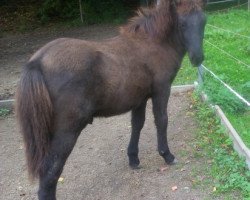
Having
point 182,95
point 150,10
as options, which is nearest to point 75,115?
point 150,10

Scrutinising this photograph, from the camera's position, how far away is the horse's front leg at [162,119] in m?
4.48

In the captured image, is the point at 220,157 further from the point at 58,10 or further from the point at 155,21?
the point at 58,10

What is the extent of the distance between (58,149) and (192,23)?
1873 millimetres

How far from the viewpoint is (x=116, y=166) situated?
16.3 feet

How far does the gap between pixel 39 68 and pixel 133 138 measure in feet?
5.48

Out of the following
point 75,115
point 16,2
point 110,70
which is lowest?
point 16,2

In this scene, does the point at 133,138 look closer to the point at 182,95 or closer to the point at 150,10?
the point at 150,10

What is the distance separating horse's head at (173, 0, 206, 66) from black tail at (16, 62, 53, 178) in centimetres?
161

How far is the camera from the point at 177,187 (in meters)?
4.29

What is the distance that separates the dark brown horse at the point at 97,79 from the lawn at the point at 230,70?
1.36 meters

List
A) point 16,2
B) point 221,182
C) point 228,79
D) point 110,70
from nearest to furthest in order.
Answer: point 110,70 < point 221,182 < point 228,79 < point 16,2

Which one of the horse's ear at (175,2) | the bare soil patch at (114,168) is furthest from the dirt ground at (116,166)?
the horse's ear at (175,2)

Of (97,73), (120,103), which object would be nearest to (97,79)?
(97,73)

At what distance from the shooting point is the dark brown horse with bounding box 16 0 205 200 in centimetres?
361
